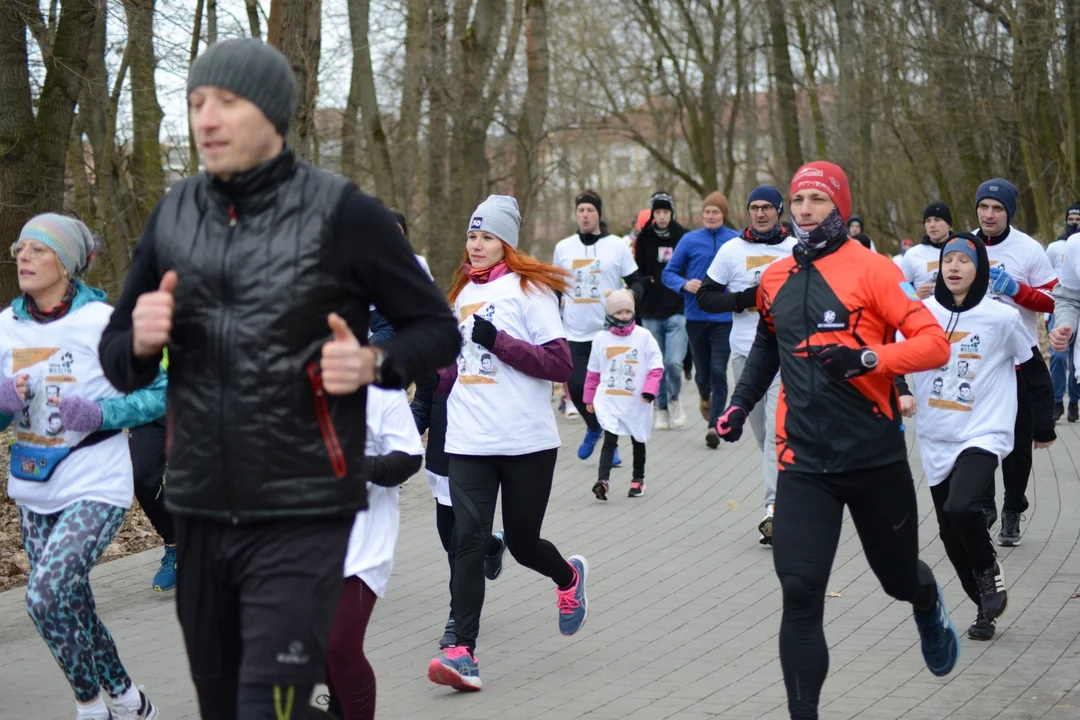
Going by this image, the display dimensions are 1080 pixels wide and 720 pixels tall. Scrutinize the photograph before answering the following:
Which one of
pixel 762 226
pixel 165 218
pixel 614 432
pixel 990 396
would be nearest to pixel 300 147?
pixel 614 432

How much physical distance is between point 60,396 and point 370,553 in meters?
1.43

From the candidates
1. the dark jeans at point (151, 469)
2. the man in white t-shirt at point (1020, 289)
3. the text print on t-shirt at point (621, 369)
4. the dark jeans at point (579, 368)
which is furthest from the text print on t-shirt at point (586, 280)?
the dark jeans at point (151, 469)

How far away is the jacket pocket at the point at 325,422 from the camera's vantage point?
3320 millimetres

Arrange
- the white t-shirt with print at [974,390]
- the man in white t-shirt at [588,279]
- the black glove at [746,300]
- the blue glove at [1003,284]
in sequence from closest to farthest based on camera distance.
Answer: the white t-shirt with print at [974,390], the blue glove at [1003,284], the black glove at [746,300], the man in white t-shirt at [588,279]

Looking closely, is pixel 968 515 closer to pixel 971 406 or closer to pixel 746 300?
pixel 971 406

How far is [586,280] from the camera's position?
46.9 ft

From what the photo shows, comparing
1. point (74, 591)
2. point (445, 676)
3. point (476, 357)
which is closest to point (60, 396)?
point (74, 591)

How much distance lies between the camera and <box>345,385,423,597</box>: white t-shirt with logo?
16.1ft

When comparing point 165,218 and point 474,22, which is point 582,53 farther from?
point 165,218

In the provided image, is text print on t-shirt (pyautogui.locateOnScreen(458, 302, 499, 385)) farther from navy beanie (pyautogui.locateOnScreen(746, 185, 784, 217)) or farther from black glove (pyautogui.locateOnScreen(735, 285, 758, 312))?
navy beanie (pyautogui.locateOnScreen(746, 185, 784, 217))

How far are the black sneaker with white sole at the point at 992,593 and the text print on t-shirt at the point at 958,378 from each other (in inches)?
31.1

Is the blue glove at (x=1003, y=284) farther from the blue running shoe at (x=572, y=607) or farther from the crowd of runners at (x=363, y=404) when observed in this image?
the blue running shoe at (x=572, y=607)

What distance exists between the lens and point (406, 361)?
3.38m

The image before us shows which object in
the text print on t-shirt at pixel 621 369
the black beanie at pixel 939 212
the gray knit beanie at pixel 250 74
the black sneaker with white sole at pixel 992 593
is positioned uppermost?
the gray knit beanie at pixel 250 74
